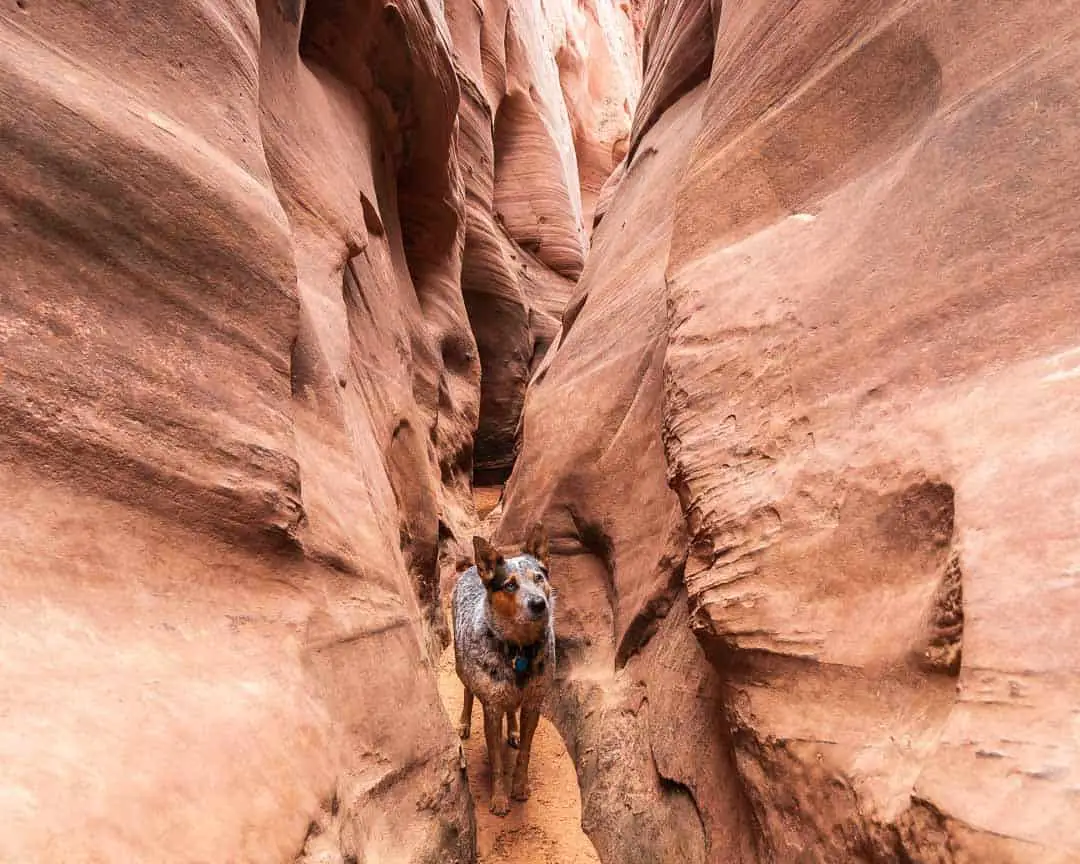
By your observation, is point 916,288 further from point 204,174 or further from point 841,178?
point 204,174

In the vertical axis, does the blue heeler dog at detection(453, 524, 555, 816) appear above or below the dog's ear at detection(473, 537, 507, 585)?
below

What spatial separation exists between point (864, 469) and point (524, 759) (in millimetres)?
3214

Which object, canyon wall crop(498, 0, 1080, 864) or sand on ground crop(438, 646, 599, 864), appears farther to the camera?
sand on ground crop(438, 646, 599, 864)

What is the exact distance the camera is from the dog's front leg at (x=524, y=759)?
4.75 m

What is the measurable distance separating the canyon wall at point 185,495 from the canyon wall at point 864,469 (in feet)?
5.24

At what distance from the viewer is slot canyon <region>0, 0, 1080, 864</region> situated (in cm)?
208

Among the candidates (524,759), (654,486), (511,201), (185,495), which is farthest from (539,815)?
(511,201)

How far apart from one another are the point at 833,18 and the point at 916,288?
2.13 metres

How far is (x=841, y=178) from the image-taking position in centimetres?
382

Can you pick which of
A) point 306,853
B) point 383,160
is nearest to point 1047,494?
point 306,853

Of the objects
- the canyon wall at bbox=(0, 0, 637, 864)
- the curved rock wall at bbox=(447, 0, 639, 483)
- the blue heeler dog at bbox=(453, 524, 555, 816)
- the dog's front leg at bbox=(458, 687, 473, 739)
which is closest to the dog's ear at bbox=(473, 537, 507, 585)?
the blue heeler dog at bbox=(453, 524, 555, 816)

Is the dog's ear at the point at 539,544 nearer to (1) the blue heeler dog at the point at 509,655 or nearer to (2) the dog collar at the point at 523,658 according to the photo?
(1) the blue heeler dog at the point at 509,655

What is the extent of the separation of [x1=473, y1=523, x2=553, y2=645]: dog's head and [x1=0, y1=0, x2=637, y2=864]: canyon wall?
2.15 ft

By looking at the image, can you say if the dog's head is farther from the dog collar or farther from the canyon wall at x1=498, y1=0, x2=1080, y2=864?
the canyon wall at x1=498, y1=0, x2=1080, y2=864
